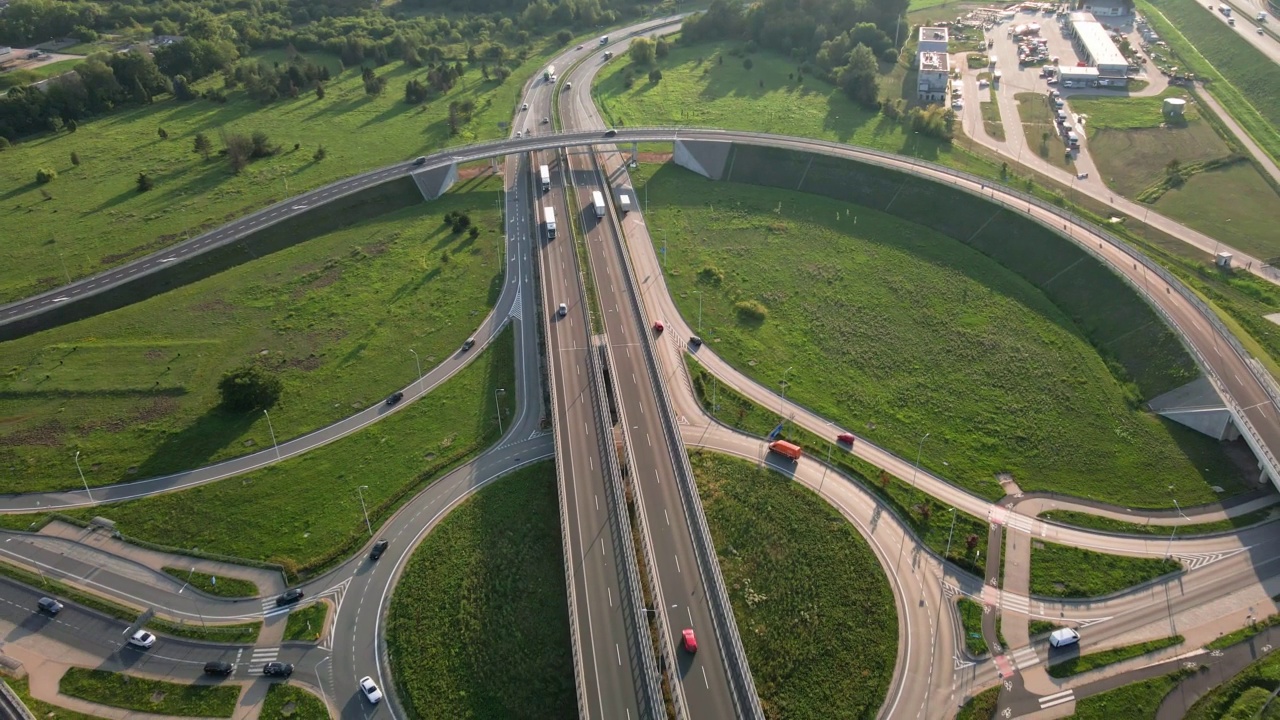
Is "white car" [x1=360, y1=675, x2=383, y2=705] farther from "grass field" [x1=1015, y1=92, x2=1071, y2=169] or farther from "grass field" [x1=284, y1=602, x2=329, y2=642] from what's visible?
"grass field" [x1=1015, y1=92, x2=1071, y2=169]

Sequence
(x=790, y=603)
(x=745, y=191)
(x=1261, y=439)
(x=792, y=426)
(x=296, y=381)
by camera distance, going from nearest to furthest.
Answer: (x=790, y=603), (x=1261, y=439), (x=792, y=426), (x=296, y=381), (x=745, y=191)

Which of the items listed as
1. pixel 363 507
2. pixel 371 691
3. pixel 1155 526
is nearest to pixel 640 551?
pixel 371 691

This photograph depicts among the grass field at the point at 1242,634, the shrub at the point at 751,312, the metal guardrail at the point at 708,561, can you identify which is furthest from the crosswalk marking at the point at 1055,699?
the shrub at the point at 751,312

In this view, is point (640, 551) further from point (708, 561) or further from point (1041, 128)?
point (1041, 128)

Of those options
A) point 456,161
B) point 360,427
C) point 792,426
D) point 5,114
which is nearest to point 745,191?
point 456,161

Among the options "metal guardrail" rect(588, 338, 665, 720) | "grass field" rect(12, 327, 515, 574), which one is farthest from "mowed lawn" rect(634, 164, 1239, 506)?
"grass field" rect(12, 327, 515, 574)

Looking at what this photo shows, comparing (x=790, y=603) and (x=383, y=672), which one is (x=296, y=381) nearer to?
(x=383, y=672)
